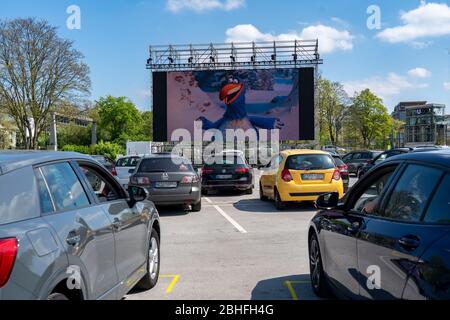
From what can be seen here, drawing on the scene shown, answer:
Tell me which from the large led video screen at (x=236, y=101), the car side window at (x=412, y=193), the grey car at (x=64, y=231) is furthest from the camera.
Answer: the large led video screen at (x=236, y=101)

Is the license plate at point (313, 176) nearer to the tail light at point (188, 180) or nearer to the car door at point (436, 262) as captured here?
the tail light at point (188, 180)

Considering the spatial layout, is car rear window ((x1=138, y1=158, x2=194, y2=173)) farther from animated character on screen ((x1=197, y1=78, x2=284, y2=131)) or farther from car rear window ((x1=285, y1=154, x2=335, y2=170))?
animated character on screen ((x1=197, y1=78, x2=284, y2=131))

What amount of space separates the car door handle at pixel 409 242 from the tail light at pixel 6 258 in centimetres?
231

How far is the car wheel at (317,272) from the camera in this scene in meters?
5.11

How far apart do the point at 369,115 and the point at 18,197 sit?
2572 inches

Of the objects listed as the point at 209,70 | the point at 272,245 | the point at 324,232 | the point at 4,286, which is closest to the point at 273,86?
the point at 209,70

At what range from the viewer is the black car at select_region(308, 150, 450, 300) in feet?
9.34

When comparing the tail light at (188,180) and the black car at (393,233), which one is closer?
the black car at (393,233)


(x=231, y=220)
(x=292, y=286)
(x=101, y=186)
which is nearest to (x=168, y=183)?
(x=231, y=220)

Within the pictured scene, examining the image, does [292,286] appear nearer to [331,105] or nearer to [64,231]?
[64,231]

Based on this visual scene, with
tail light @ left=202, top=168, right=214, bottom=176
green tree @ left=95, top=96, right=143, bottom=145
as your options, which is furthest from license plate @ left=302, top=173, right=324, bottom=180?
green tree @ left=95, top=96, right=143, bottom=145

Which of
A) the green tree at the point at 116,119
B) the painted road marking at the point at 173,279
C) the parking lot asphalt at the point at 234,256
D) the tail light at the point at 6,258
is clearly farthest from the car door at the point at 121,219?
the green tree at the point at 116,119

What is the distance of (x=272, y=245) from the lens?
8.21m
